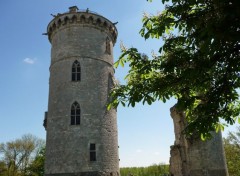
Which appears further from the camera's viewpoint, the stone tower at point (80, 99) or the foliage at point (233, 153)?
the foliage at point (233, 153)

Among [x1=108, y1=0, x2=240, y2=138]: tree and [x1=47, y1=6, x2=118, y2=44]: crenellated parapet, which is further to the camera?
[x1=47, y1=6, x2=118, y2=44]: crenellated parapet

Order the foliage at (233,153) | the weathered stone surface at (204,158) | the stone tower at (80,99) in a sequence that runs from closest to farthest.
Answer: the weathered stone surface at (204,158) < the stone tower at (80,99) < the foliage at (233,153)

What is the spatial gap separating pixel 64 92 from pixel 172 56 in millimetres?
15735

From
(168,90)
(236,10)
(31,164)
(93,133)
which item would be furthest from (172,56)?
(31,164)

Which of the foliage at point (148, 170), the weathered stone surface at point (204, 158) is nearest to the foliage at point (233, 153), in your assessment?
the weathered stone surface at point (204, 158)

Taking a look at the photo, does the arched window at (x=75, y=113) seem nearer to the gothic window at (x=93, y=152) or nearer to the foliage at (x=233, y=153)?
the gothic window at (x=93, y=152)

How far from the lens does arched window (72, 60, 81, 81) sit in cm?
2112

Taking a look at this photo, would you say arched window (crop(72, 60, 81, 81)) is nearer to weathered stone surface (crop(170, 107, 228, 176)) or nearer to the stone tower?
the stone tower

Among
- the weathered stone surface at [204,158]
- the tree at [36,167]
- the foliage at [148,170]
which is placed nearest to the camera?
the weathered stone surface at [204,158]

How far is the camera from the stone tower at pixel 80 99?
19125 millimetres

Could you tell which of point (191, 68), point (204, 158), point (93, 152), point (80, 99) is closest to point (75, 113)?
point (80, 99)

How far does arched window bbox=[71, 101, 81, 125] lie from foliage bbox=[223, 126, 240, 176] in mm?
21078

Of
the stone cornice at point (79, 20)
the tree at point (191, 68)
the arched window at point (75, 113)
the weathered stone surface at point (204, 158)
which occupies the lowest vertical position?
the weathered stone surface at point (204, 158)

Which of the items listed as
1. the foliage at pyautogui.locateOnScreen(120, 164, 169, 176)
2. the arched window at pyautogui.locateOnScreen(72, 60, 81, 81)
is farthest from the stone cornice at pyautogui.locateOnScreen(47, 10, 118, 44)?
the foliage at pyautogui.locateOnScreen(120, 164, 169, 176)
